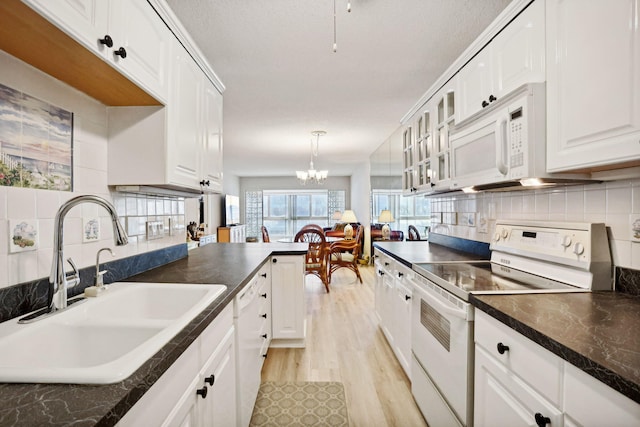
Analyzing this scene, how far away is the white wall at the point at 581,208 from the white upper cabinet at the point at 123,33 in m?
2.00

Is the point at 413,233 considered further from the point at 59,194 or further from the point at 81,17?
the point at 81,17

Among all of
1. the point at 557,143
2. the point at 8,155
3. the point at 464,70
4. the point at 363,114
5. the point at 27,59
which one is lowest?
the point at 8,155

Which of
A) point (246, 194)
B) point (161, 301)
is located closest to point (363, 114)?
point (161, 301)

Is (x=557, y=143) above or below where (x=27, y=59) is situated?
below

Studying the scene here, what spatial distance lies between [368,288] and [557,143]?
3667mm

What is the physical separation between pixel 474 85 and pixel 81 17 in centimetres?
186

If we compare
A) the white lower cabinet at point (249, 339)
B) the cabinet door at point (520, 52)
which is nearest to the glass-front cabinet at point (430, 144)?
the cabinet door at point (520, 52)

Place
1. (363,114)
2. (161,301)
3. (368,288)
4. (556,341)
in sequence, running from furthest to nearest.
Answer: (368,288) < (363,114) < (161,301) < (556,341)

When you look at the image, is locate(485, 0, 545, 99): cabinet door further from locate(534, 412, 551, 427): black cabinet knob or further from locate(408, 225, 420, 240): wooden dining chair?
locate(408, 225, 420, 240): wooden dining chair

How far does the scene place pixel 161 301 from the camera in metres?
1.36

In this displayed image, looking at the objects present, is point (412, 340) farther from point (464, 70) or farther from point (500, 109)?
point (464, 70)

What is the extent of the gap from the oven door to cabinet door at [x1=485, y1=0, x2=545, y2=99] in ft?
3.45

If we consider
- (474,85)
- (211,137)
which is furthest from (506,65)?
(211,137)

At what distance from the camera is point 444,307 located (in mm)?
1386
